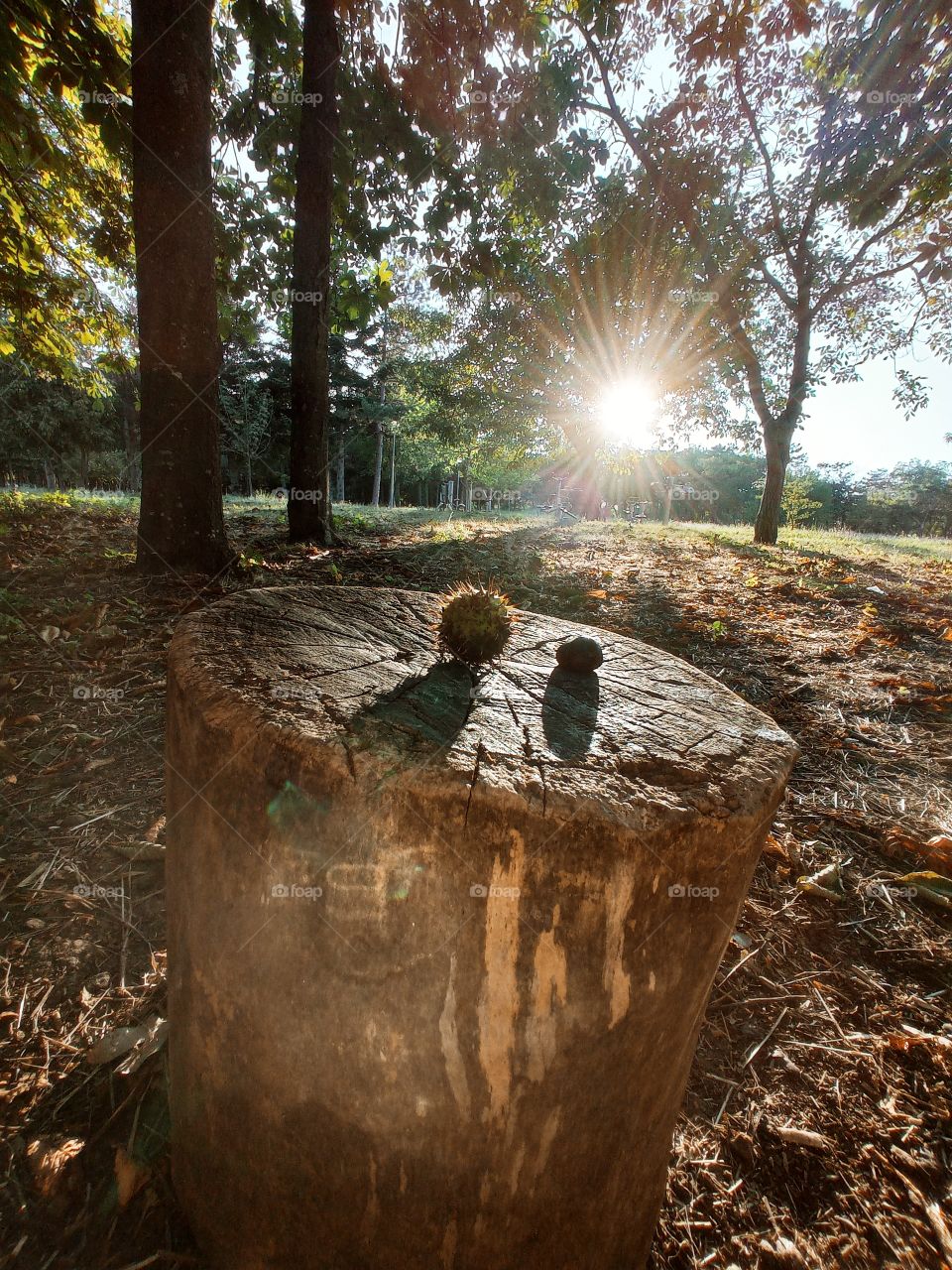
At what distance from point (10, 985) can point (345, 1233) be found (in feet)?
4.42

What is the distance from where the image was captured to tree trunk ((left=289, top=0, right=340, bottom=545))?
5273 millimetres

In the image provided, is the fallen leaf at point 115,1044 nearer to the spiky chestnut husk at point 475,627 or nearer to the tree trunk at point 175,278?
the spiky chestnut husk at point 475,627

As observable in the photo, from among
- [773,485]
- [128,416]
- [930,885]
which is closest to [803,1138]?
[930,885]

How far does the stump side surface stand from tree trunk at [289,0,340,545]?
16.1 feet

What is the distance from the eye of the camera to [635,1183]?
3.63 feet

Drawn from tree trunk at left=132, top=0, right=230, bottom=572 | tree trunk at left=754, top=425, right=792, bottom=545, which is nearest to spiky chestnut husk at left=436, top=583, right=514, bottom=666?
tree trunk at left=132, top=0, right=230, bottom=572

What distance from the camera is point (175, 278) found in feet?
12.3

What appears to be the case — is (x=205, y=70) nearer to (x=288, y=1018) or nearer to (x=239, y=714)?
(x=239, y=714)

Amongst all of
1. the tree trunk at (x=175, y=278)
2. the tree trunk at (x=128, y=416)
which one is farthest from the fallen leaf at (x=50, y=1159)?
the tree trunk at (x=128, y=416)

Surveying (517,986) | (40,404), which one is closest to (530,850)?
(517,986)

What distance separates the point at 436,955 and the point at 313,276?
6.63m

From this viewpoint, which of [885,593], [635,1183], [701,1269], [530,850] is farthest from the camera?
[885,593]

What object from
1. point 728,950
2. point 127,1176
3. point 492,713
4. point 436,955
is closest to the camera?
point 436,955

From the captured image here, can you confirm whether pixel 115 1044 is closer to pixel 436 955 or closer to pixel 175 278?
pixel 436 955
